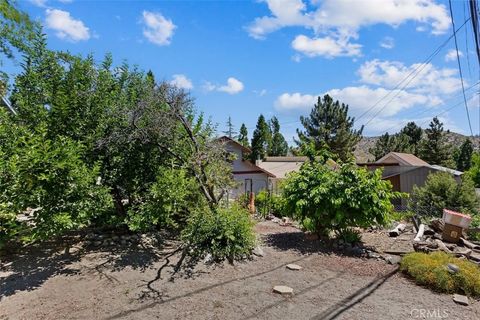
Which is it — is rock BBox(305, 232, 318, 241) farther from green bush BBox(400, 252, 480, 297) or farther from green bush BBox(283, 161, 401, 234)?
green bush BBox(400, 252, 480, 297)

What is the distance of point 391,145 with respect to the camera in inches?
1357

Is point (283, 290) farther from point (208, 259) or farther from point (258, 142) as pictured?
point (258, 142)

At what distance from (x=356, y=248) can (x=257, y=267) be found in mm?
2545

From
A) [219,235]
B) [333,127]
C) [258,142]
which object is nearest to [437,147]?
[333,127]

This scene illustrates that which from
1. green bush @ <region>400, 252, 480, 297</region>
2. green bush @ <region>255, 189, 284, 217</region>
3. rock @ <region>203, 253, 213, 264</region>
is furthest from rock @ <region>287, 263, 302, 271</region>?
green bush @ <region>255, 189, 284, 217</region>

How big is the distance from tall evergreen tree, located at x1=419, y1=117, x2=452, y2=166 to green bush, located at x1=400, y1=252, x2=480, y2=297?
30.0m

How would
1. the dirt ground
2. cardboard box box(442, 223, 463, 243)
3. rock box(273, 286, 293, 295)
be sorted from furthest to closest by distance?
cardboard box box(442, 223, 463, 243)
rock box(273, 286, 293, 295)
the dirt ground

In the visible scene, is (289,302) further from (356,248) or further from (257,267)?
(356,248)

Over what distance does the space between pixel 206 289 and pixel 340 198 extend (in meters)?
3.52

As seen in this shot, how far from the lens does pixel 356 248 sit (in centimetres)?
686

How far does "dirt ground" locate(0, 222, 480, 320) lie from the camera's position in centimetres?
387

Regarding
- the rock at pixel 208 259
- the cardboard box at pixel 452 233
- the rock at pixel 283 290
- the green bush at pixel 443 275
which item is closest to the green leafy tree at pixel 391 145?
the cardboard box at pixel 452 233

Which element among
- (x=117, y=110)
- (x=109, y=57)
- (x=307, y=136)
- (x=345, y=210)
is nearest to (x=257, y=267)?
(x=345, y=210)

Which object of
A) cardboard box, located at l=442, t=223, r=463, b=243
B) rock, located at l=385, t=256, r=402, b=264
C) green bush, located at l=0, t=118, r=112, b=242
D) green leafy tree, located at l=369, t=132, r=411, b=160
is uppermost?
green leafy tree, located at l=369, t=132, r=411, b=160
